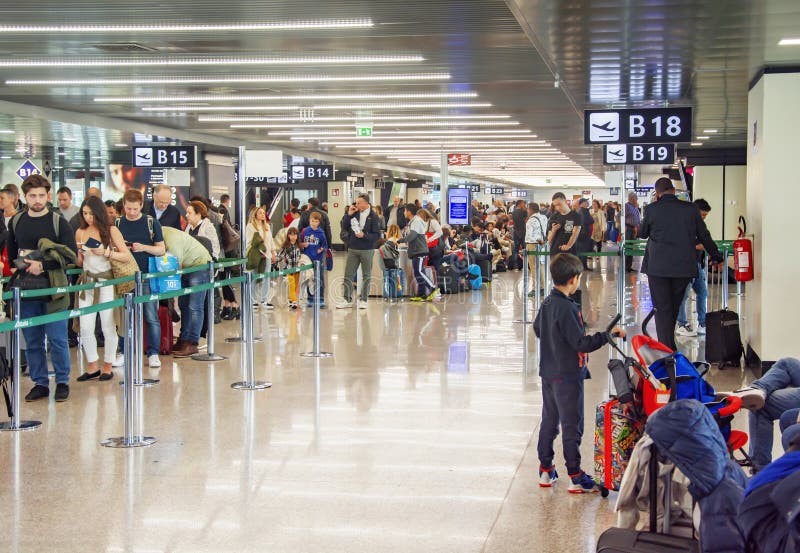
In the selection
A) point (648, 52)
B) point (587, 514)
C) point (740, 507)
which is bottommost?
point (587, 514)

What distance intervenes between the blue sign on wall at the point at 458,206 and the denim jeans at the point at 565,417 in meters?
18.7

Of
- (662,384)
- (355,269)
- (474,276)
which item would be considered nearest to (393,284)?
(355,269)

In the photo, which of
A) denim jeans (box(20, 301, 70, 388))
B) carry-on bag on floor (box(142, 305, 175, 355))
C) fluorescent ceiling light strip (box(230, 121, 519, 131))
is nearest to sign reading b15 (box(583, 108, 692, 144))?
carry-on bag on floor (box(142, 305, 175, 355))

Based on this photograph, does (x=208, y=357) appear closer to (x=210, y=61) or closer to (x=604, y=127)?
(x=210, y=61)

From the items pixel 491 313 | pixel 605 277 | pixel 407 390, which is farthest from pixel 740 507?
pixel 605 277

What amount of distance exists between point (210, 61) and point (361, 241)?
4.93m

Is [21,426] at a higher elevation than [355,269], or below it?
below

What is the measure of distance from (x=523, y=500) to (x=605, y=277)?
19.5 meters

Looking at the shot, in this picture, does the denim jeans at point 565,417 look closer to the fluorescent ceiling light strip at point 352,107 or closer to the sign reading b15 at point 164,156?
the fluorescent ceiling light strip at point 352,107

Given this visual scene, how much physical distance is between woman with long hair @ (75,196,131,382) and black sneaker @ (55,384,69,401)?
0.70 m

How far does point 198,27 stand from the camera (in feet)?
34.9

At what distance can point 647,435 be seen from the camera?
3896 millimetres

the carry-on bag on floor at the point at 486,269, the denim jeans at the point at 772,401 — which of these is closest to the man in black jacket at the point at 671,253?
the denim jeans at the point at 772,401

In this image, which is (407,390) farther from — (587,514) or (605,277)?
(605,277)
